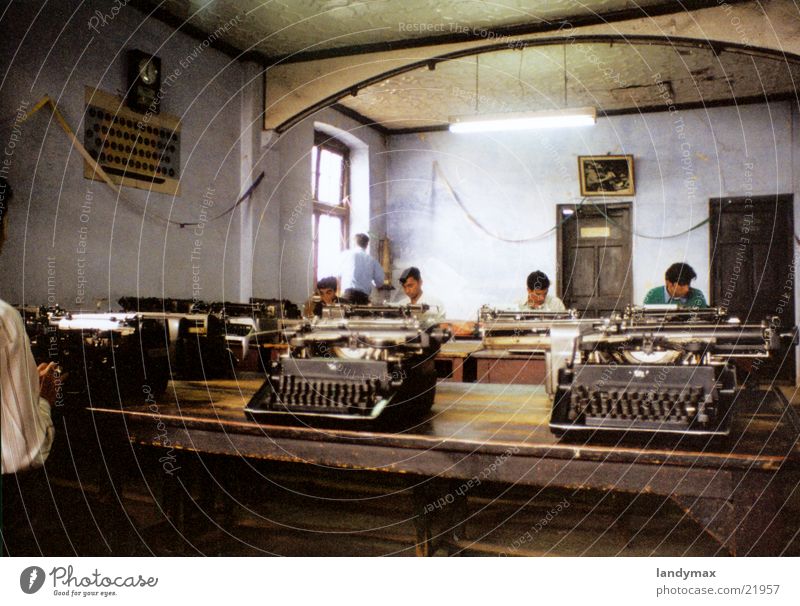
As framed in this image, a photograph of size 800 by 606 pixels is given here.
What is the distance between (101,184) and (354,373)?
11.6 feet

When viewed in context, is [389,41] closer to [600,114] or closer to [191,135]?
[191,135]

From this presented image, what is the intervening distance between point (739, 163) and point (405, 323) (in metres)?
7.57

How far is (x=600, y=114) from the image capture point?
28.3ft

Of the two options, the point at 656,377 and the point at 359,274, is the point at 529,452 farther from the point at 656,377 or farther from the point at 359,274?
the point at 359,274

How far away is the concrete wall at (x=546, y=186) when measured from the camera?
810 centimetres

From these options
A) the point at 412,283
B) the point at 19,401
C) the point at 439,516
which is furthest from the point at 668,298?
the point at 19,401

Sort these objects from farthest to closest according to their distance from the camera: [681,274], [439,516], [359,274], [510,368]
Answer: [359,274] → [681,274] → [510,368] → [439,516]

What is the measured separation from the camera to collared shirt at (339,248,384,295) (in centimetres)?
751

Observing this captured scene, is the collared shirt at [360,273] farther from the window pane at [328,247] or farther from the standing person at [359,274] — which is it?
the window pane at [328,247]

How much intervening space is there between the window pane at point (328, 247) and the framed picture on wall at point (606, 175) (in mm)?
3586

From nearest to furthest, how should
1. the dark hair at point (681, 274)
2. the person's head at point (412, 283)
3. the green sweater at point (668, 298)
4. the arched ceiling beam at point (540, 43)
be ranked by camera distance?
the arched ceiling beam at point (540, 43) < the dark hair at point (681, 274) < the green sweater at point (668, 298) < the person's head at point (412, 283)

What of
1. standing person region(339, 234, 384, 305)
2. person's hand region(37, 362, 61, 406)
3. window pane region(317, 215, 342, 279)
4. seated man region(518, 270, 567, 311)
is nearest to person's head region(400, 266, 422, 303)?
seated man region(518, 270, 567, 311)

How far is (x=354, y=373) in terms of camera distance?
2.14 m

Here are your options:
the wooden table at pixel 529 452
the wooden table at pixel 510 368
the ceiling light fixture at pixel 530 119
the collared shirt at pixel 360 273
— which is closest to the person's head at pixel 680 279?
Answer: the wooden table at pixel 510 368
